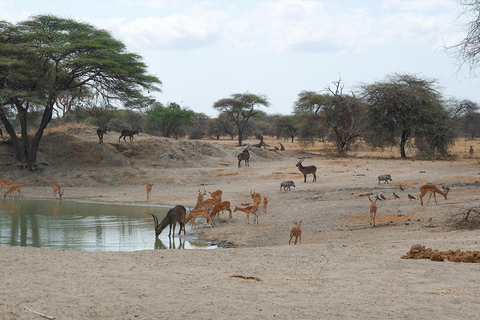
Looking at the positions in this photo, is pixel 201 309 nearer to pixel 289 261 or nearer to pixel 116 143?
pixel 289 261

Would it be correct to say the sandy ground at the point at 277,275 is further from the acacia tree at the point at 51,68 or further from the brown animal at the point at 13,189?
the acacia tree at the point at 51,68

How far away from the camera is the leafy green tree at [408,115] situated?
38469mm

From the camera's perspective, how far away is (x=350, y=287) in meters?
6.62

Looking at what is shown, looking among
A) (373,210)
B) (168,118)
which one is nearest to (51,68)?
(373,210)

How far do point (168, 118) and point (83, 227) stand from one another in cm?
4490

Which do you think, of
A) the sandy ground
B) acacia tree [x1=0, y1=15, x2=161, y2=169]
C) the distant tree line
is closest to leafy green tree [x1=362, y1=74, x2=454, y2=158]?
the distant tree line

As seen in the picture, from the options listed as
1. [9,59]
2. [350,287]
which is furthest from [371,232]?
[9,59]

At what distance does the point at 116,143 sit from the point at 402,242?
2526 centimetres

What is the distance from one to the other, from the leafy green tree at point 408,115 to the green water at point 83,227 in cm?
2461

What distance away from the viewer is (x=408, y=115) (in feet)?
128

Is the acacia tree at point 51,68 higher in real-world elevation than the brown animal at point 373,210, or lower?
higher

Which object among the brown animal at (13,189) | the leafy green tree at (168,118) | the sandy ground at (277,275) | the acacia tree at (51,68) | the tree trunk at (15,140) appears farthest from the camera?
the leafy green tree at (168,118)

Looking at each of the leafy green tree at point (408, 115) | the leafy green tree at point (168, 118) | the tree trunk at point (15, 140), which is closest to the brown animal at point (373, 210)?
the tree trunk at point (15, 140)

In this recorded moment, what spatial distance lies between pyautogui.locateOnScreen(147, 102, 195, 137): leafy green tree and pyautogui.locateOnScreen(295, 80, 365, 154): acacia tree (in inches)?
611
